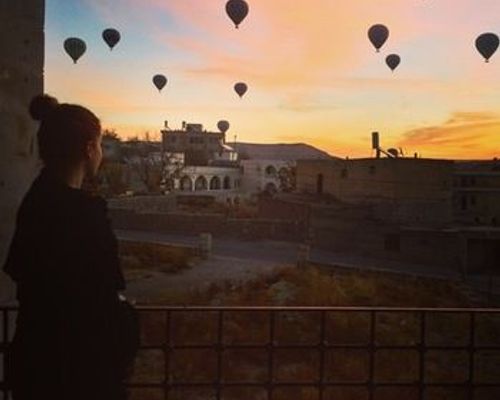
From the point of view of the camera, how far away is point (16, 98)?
4059 mm

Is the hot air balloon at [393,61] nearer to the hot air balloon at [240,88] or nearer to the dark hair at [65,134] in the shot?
the hot air balloon at [240,88]

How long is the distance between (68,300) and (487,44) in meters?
36.6

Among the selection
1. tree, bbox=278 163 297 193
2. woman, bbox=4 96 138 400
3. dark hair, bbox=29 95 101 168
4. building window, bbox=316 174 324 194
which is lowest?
woman, bbox=4 96 138 400

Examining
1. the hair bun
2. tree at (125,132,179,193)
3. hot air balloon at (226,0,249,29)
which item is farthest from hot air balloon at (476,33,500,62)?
the hair bun

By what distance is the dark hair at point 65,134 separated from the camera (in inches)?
87.8

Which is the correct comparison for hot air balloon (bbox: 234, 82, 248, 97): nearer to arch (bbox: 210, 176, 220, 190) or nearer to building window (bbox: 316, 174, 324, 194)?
building window (bbox: 316, 174, 324, 194)

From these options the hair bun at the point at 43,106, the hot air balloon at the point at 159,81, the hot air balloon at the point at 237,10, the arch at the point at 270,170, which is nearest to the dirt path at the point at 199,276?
the hot air balloon at the point at 237,10

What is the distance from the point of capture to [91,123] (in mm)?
2264

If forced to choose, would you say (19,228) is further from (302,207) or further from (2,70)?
(302,207)

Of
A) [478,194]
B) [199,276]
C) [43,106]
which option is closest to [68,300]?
[43,106]

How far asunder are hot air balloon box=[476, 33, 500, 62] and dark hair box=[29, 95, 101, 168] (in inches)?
1423

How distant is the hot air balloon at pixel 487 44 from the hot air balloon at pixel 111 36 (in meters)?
19.4

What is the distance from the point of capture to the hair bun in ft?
7.51

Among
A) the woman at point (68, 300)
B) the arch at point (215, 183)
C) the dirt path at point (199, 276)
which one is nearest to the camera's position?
the woman at point (68, 300)
